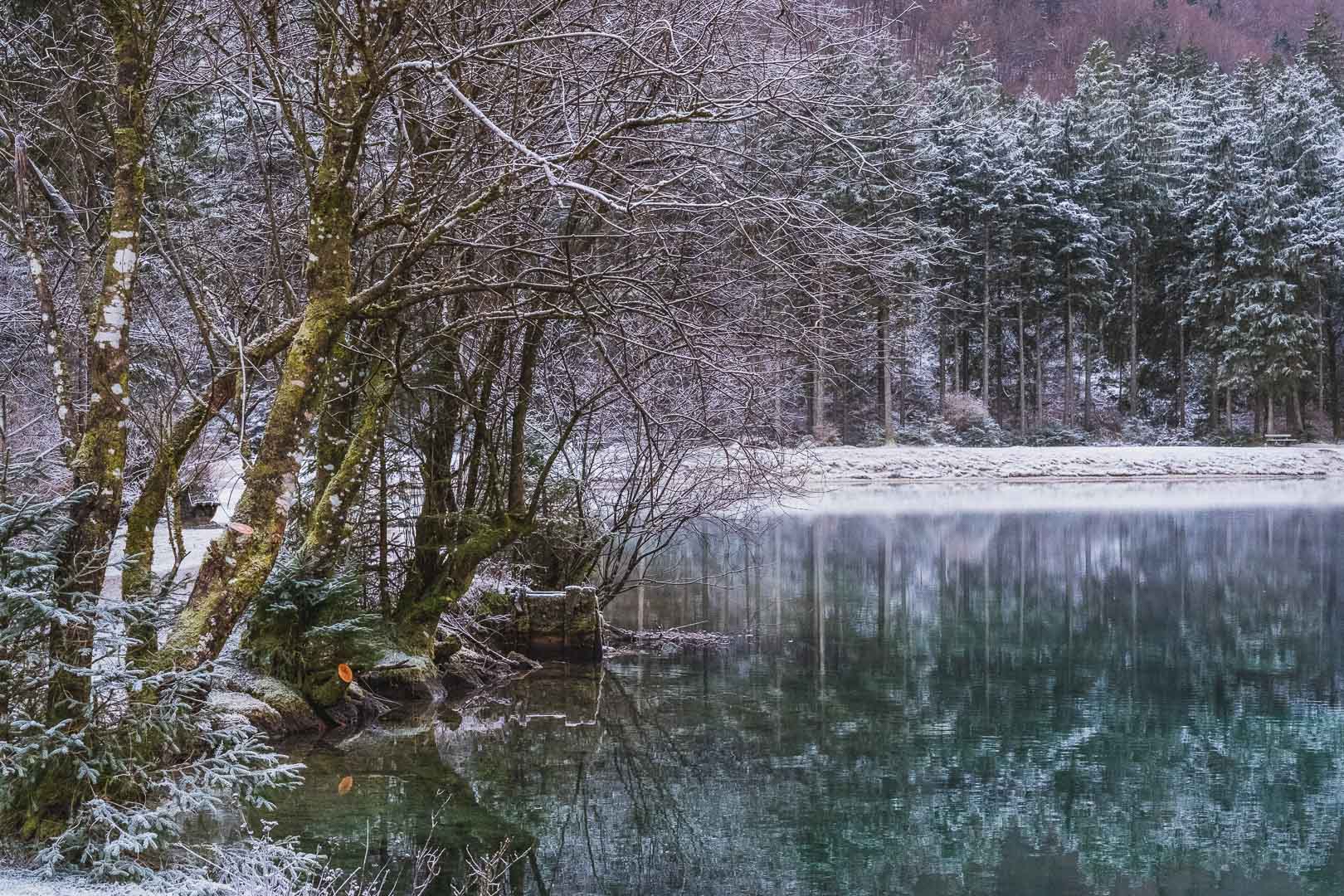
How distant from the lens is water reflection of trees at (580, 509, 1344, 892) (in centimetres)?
721

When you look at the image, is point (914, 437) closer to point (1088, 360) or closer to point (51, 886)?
point (1088, 360)

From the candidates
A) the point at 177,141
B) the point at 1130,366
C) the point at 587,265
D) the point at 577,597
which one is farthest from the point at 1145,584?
the point at 1130,366

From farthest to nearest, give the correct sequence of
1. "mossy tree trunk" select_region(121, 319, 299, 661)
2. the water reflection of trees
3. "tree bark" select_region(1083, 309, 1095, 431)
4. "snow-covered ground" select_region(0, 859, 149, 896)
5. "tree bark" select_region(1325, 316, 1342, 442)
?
1. "tree bark" select_region(1325, 316, 1342, 442)
2. "tree bark" select_region(1083, 309, 1095, 431)
3. the water reflection of trees
4. "mossy tree trunk" select_region(121, 319, 299, 661)
5. "snow-covered ground" select_region(0, 859, 149, 896)

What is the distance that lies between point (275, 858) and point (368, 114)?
3.50m

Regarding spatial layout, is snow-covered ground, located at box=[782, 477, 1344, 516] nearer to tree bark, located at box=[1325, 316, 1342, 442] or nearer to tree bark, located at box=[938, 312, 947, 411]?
tree bark, located at box=[938, 312, 947, 411]

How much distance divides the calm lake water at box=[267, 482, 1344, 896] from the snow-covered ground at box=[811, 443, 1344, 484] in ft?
70.2

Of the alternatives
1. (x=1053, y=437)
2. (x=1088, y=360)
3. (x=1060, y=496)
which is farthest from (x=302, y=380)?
(x=1088, y=360)

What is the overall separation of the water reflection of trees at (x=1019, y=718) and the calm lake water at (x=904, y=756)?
3 centimetres

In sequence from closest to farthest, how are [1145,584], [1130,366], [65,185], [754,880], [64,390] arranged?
[64,390]
[754,880]
[65,185]
[1145,584]
[1130,366]

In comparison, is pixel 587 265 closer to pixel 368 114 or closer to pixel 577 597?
pixel 368 114

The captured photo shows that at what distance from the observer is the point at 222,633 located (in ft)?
17.1

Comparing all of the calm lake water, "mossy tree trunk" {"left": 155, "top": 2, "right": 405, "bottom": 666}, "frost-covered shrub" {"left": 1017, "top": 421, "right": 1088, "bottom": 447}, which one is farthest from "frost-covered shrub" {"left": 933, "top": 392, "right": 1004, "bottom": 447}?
"mossy tree trunk" {"left": 155, "top": 2, "right": 405, "bottom": 666}

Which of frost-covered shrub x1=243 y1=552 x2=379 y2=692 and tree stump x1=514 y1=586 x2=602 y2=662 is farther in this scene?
tree stump x1=514 y1=586 x2=602 y2=662

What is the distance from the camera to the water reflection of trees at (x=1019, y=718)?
7.21 meters
